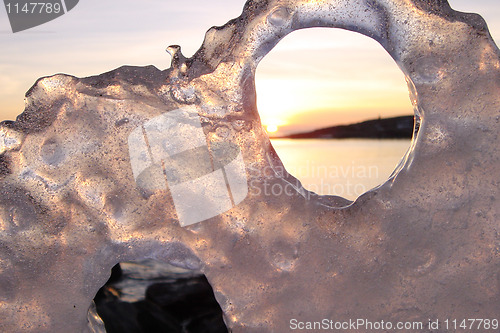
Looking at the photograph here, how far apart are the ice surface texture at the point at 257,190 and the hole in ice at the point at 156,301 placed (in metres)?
0.14

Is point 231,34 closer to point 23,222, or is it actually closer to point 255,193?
point 255,193

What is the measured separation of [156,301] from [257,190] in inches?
14.7

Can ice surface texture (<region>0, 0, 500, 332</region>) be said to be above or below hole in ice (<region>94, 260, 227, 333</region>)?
above

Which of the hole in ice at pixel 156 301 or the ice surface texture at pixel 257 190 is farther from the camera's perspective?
the hole in ice at pixel 156 301

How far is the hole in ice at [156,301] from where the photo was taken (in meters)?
1.22

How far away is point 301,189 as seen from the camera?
1088mm

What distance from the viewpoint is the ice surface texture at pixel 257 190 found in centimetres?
105

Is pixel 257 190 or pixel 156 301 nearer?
pixel 257 190

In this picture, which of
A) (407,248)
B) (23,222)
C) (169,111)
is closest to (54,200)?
(23,222)

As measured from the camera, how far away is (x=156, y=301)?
4.07ft

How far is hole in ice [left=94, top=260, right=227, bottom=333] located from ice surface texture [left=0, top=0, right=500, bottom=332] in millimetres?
141

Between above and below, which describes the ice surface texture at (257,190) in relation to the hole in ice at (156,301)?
above

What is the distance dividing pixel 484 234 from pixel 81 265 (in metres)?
0.76

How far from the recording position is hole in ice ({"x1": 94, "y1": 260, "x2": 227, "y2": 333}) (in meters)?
1.22
